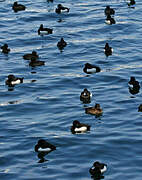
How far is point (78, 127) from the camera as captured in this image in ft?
106

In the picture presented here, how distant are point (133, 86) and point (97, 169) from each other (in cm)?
1213

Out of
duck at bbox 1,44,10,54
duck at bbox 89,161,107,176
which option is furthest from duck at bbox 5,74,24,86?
duck at bbox 89,161,107,176

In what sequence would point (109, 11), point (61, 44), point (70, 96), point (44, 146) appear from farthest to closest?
1. point (109, 11)
2. point (61, 44)
3. point (70, 96)
4. point (44, 146)

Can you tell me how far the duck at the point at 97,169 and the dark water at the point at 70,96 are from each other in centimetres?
37

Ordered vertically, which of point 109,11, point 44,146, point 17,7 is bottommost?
point 44,146

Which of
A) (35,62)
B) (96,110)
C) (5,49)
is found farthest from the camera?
(5,49)

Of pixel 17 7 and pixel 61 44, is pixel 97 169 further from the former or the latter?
pixel 17 7

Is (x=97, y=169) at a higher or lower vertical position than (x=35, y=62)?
lower

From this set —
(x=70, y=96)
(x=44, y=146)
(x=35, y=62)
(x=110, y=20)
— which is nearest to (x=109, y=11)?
(x=110, y=20)

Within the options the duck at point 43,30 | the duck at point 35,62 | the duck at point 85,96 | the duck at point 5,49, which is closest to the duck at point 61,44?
the duck at point 43,30

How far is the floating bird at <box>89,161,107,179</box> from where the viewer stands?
2764 cm

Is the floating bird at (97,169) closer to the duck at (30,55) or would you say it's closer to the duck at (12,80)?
the duck at (12,80)

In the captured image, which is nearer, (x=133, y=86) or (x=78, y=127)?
(x=78, y=127)

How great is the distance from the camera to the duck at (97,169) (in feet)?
90.6
